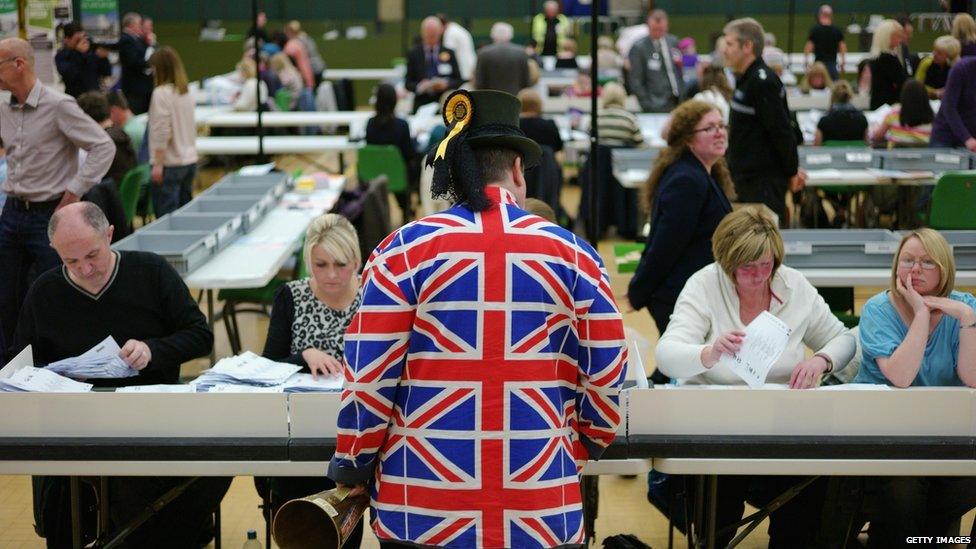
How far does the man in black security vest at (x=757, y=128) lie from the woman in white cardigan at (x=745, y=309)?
2.37m

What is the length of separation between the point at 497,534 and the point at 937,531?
1850mm

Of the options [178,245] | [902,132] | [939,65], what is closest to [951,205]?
[902,132]

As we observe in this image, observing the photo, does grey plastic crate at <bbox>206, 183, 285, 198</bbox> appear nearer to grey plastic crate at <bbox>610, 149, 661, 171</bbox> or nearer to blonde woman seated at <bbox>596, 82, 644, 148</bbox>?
grey plastic crate at <bbox>610, 149, 661, 171</bbox>

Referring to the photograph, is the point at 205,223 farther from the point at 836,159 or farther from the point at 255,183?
the point at 836,159

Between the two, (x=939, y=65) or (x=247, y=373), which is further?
(x=939, y=65)

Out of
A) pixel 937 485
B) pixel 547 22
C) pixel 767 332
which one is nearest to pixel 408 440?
pixel 767 332

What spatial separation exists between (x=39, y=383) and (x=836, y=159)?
19.2 feet

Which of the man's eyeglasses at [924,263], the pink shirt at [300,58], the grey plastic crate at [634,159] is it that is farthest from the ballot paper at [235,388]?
the pink shirt at [300,58]

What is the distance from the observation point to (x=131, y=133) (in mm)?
8719

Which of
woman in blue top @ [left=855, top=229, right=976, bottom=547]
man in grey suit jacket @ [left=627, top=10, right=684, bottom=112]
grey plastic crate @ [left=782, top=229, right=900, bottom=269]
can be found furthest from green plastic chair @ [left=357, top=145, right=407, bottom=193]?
woman in blue top @ [left=855, top=229, right=976, bottom=547]

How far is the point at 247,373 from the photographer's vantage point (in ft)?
11.3

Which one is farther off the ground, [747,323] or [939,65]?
[939,65]

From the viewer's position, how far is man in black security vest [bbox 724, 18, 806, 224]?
5914mm

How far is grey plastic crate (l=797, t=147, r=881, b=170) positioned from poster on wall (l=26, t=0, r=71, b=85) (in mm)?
5081
